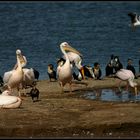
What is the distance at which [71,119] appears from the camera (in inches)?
599

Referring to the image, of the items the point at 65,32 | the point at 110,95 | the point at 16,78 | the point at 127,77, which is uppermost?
the point at 16,78

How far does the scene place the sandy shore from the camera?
1445 cm

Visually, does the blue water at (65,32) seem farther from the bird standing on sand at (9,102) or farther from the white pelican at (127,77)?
the bird standing on sand at (9,102)

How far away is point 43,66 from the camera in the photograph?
2839cm

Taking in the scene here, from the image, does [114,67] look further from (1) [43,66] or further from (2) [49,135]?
(2) [49,135]

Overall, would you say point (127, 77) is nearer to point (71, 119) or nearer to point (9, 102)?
point (9, 102)

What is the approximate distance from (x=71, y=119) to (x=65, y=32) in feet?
96.5

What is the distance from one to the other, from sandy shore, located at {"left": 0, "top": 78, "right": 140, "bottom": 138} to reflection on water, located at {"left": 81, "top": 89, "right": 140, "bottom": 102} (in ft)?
3.39

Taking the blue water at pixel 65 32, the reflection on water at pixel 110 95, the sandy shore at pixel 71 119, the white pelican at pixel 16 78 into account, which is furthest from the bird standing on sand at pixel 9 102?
the blue water at pixel 65 32

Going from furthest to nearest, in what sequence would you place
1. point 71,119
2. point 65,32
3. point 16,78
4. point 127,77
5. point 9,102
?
point 65,32 < point 127,77 < point 16,78 < point 9,102 < point 71,119

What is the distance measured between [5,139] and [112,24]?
36.0 metres

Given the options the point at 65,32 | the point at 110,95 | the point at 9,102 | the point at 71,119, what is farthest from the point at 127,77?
the point at 65,32

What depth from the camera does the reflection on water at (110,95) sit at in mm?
18609

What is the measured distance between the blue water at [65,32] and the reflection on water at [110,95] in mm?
5400
